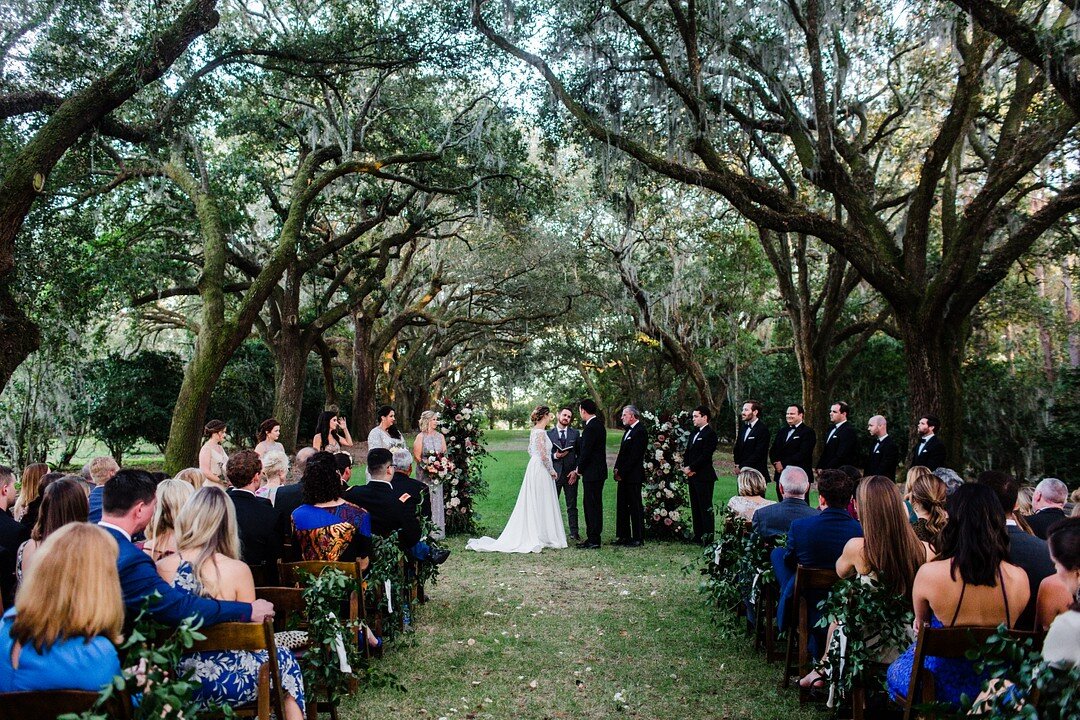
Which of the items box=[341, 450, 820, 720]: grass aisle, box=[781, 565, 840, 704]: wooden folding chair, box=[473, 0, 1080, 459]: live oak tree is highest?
box=[473, 0, 1080, 459]: live oak tree

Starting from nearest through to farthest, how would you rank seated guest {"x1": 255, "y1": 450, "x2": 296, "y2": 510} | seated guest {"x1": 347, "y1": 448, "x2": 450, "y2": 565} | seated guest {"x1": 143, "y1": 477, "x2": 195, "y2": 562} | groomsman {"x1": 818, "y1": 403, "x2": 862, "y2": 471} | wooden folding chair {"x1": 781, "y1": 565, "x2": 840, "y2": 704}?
seated guest {"x1": 143, "y1": 477, "x2": 195, "y2": 562} < wooden folding chair {"x1": 781, "y1": 565, "x2": 840, "y2": 704} < seated guest {"x1": 347, "y1": 448, "x2": 450, "y2": 565} < seated guest {"x1": 255, "y1": 450, "x2": 296, "y2": 510} < groomsman {"x1": 818, "y1": 403, "x2": 862, "y2": 471}

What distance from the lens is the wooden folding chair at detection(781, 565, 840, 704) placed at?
4727 millimetres

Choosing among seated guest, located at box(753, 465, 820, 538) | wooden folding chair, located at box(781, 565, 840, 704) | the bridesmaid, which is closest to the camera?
wooden folding chair, located at box(781, 565, 840, 704)

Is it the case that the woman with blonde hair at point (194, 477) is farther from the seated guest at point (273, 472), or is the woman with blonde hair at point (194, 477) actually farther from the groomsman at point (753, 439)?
the groomsman at point (753, 439)

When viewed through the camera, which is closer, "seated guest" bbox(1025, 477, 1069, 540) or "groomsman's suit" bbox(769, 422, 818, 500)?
"seated guest" bbox(1025, 477, 1069, 540)

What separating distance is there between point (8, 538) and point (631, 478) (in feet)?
23.6

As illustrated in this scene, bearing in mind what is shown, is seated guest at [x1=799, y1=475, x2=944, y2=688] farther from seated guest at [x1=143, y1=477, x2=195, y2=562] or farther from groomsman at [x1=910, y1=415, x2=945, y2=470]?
groomsman at [x1=910, y1=415, x2=945, y2=470]

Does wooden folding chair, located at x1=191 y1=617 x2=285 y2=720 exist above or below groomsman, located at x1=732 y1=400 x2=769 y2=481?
below

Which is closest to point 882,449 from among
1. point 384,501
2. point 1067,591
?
point 384,501

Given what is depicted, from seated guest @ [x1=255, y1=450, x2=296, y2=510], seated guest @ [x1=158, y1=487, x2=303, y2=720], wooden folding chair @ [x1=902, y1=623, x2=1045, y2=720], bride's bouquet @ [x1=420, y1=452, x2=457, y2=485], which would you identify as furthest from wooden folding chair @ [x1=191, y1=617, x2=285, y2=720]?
bride's bouquet @ [x1=420, y1=452, x2=457, y2=485]

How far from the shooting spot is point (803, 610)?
495cm

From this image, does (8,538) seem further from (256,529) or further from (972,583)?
(972,583)

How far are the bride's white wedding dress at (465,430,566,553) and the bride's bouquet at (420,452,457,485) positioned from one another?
92cm

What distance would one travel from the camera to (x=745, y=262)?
19.8 m
